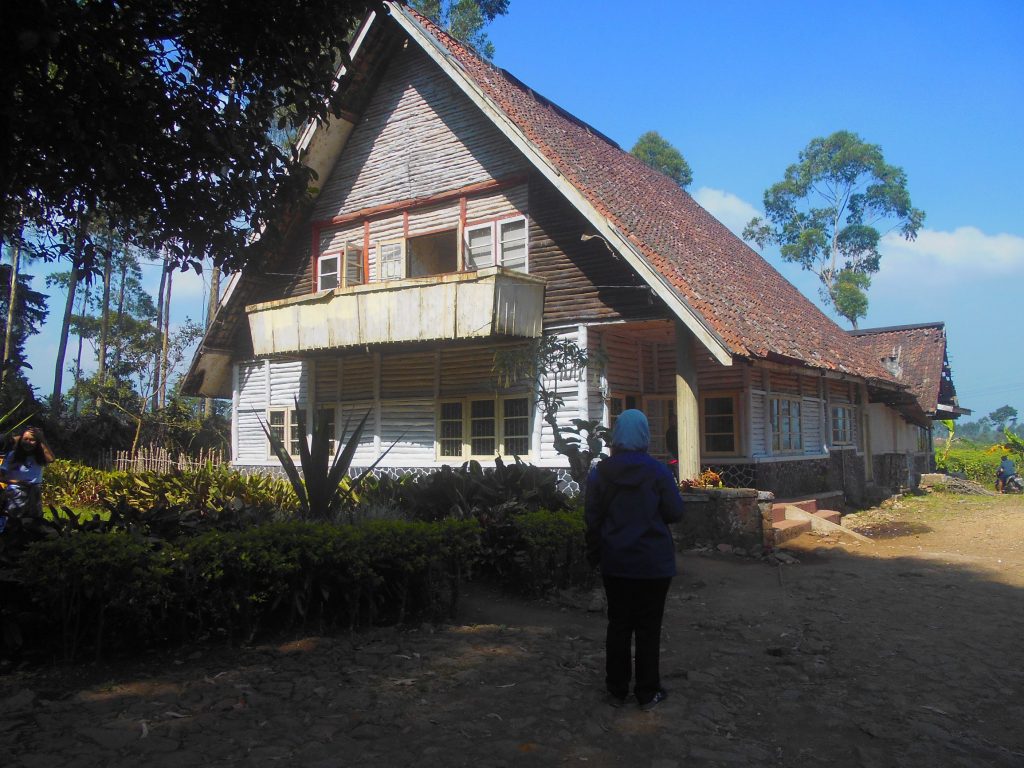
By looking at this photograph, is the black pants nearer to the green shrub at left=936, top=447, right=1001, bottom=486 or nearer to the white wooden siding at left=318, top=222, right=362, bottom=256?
the white wooden siding at left=318, top=222, right=362, bottom=256

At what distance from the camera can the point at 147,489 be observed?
42.7 feet

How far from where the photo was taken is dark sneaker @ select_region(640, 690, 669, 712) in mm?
4500

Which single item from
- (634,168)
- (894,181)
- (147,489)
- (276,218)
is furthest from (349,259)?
(894,181)

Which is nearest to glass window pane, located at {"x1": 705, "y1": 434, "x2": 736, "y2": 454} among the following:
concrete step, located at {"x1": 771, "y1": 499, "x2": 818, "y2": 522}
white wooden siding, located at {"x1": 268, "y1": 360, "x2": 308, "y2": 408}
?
concrete step, located at {"x1": 771, "y1": 499, "x2": 818, "y2": 522}

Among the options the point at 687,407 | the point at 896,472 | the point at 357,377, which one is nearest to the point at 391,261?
the point at 357,377

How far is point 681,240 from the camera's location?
593 inches

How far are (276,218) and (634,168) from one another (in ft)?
42.5

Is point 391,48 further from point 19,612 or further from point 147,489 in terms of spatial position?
point 19,612

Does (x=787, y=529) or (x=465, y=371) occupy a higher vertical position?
(x=465, y=371)

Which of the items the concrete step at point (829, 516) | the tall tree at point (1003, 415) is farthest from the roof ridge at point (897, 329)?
the tall tree at point (1003, 415)

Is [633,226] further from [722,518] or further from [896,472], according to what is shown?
[896,472]

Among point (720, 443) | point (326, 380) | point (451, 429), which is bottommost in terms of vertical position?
point (720, 443)

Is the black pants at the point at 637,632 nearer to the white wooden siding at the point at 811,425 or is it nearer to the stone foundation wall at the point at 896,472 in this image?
the white wooden siding at the point at 811,425

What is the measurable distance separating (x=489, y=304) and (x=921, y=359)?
20958 mm
